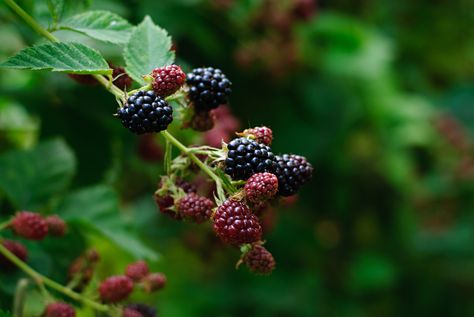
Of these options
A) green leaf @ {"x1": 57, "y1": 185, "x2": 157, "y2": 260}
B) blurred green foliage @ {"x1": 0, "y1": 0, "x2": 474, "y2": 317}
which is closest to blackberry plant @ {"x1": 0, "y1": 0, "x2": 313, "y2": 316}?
green leaf @ {"x1": 57, "y1": 185, "x2": 157, "y2": 260}

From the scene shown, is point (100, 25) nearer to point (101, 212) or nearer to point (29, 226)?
point (29, 226)

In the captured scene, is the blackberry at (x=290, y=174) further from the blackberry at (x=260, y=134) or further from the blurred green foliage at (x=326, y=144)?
the blurred green foliage at (x=326, y=144)

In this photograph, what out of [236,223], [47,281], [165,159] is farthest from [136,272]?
[236,223]

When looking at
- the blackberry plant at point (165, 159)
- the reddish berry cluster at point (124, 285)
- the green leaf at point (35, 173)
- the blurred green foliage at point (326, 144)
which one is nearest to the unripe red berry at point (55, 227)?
the blackberry plant at point (165, 159)

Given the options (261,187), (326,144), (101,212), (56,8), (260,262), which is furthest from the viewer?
(326,144)

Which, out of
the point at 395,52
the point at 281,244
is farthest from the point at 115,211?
the point at 395,52

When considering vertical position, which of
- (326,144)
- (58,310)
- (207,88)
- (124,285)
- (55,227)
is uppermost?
(326,144)

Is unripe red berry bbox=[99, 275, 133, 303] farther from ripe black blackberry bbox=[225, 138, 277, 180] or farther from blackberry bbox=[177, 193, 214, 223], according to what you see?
ripe black blackberry bbox=[225, 138, 277, 180]
